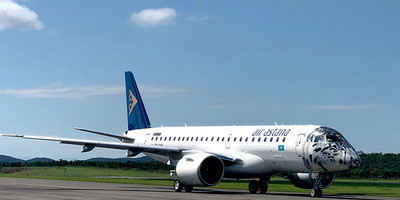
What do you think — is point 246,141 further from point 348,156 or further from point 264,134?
point 348,156

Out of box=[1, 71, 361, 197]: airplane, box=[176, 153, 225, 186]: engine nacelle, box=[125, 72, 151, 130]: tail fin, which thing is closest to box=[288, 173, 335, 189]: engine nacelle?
box=[1, 71, 361, 197]: airplane

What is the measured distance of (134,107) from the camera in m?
51.6

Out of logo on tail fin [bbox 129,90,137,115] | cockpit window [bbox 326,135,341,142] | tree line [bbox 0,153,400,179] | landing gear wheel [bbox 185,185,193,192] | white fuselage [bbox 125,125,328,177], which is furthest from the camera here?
tree line [bbox 0,153,400,179]

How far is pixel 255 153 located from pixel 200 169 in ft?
11.4

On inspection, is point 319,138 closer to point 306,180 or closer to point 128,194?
point 306,180

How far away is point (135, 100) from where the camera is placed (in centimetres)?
5159

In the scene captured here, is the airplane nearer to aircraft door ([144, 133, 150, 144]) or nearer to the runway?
the runway

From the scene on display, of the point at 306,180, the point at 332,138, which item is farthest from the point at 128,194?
the point at 332,138

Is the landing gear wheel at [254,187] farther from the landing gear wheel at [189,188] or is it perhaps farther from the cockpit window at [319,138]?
the cockpit window at [319,138]

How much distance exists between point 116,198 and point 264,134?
439 inches

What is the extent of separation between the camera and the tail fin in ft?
167

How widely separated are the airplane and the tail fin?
5.96 meters

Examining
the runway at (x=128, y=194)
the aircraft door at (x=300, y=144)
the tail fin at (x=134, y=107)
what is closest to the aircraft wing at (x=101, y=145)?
the runway at (x=128, y=194)

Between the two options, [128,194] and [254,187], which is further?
[254,187]
